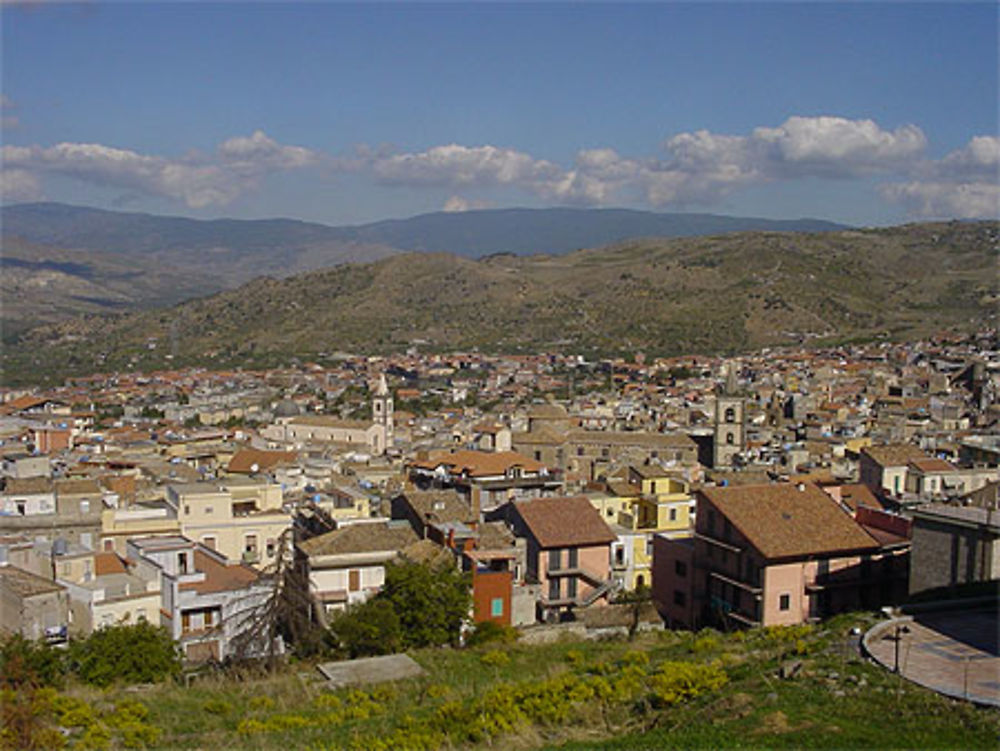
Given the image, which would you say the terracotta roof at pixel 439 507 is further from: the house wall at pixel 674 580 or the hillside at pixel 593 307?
the hillside at pixel 593 307

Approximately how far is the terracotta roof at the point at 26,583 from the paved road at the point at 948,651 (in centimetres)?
1541

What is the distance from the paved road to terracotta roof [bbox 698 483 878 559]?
18.4ft

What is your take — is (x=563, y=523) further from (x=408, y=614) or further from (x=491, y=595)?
(x=408, y=614)

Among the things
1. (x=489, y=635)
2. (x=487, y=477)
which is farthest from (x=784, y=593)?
(x=487, y=477)

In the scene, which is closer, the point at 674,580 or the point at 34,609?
the point at 34,609

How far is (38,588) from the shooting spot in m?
21.3

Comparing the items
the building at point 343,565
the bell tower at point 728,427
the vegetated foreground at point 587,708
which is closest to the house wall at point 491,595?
the building at point 343,565

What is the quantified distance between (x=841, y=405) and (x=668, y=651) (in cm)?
5545

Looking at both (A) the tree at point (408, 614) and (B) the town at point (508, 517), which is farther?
(B) the town at point (508, 517)

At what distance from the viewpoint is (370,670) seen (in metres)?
19.0

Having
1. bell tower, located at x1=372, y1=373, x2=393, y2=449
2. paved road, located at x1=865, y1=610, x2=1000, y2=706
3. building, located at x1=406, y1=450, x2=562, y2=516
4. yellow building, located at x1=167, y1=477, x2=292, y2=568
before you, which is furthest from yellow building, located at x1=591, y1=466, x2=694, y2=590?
bell tower, located at x1=372, y1=373, x2=393, y2=449

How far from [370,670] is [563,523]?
28.8 feet

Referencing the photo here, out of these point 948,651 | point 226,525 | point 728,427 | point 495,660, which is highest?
point 948,651

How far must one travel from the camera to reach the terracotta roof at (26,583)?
21.1 metres
